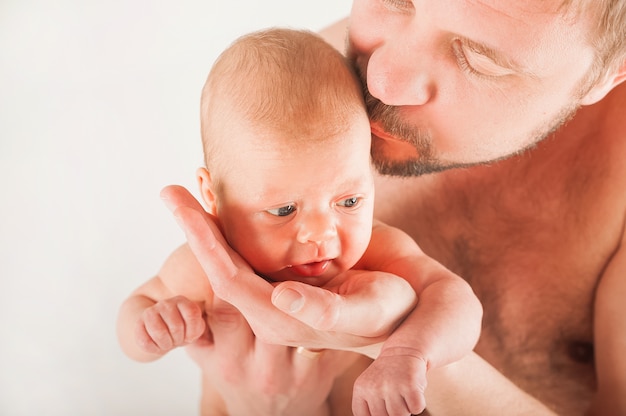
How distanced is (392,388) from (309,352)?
0.64 ft

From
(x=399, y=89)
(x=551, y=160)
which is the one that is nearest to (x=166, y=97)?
(x=399, y=89)

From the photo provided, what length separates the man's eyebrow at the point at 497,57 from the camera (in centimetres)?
81

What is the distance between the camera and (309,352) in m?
0.84

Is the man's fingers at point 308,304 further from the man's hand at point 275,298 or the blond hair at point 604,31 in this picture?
the blond hair at point 604,31

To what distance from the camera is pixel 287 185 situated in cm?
72

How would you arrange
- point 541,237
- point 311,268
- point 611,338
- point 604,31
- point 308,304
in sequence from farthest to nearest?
point 541,237 < point 611,338 < point 604,31 < point 311,268 < point 308,304

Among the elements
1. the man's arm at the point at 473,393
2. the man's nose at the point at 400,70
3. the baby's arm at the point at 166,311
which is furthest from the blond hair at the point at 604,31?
the baby's arm at the point at 166,311

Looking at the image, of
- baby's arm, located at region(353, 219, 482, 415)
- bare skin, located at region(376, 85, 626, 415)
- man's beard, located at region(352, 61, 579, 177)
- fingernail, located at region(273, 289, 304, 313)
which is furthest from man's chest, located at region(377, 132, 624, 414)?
fingernail, located at region(273, 289, 304, 313)

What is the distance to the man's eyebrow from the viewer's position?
0.81m

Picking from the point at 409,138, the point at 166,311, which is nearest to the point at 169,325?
the point at 166,311

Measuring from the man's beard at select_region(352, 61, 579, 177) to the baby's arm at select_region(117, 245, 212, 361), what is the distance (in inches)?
9.9

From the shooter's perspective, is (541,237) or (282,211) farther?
(541,237)

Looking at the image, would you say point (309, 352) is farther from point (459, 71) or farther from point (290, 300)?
point (459, 71)

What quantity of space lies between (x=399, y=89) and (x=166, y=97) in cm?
24
